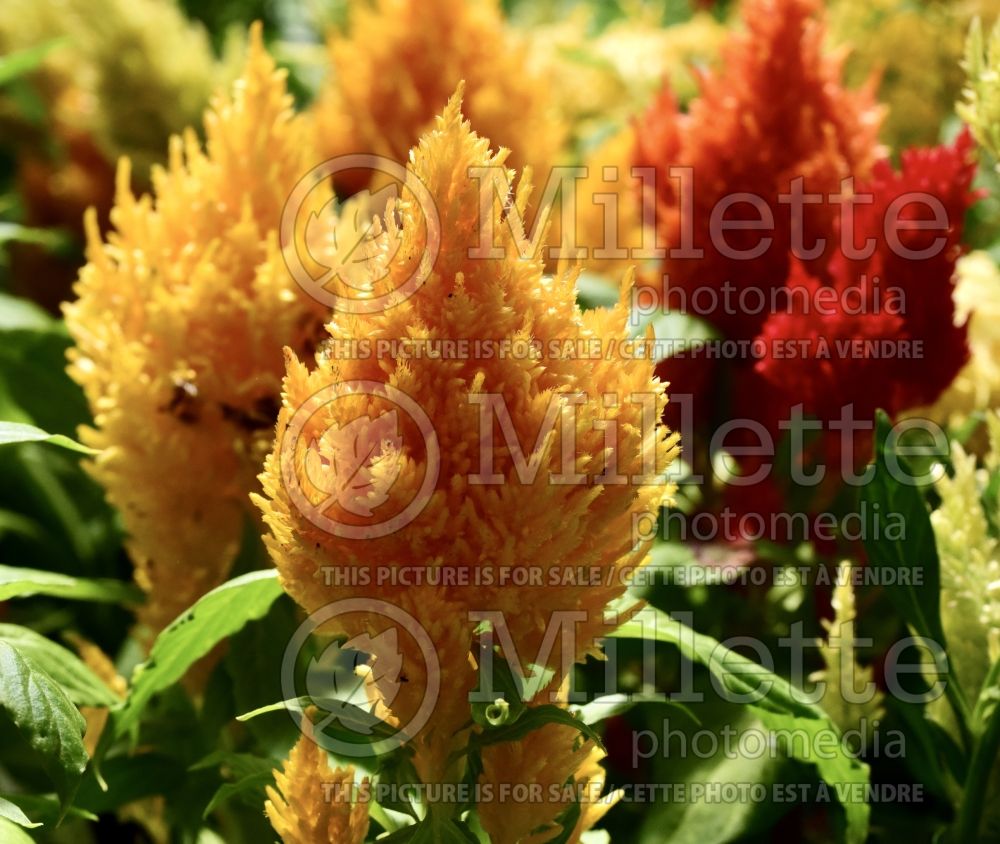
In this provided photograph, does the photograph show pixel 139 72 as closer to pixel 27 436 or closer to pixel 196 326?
pixel 196 326

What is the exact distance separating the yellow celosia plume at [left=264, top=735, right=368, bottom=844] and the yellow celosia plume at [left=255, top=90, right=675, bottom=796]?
0.07 metres

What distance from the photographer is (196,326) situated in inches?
39.7

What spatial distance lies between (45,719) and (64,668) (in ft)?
0.68

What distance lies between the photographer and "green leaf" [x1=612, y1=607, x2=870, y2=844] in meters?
0.88

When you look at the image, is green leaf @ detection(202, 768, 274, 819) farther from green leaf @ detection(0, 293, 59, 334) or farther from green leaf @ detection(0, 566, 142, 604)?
green leaf @ detection(0, 293, 59, 334)

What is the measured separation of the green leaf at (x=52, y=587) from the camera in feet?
2.98

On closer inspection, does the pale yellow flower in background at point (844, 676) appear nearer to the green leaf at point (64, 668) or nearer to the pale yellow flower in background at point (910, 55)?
the green leaf at point (64, 668)

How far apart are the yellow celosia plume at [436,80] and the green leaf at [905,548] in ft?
2.19

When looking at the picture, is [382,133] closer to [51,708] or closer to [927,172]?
[927,172]

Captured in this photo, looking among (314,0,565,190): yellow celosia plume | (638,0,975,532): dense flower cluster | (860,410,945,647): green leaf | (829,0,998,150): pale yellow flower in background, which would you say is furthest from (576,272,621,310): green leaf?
(829,0,998,150): pale yellow flower in background

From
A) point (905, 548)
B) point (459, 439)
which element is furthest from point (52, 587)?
point (905, 548)

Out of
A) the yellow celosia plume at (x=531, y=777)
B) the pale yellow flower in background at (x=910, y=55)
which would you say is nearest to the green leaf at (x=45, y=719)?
the yellow celosia plume at (x=531, y=777)

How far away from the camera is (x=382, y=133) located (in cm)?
145

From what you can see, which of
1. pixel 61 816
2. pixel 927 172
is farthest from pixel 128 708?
pixel 927 172
